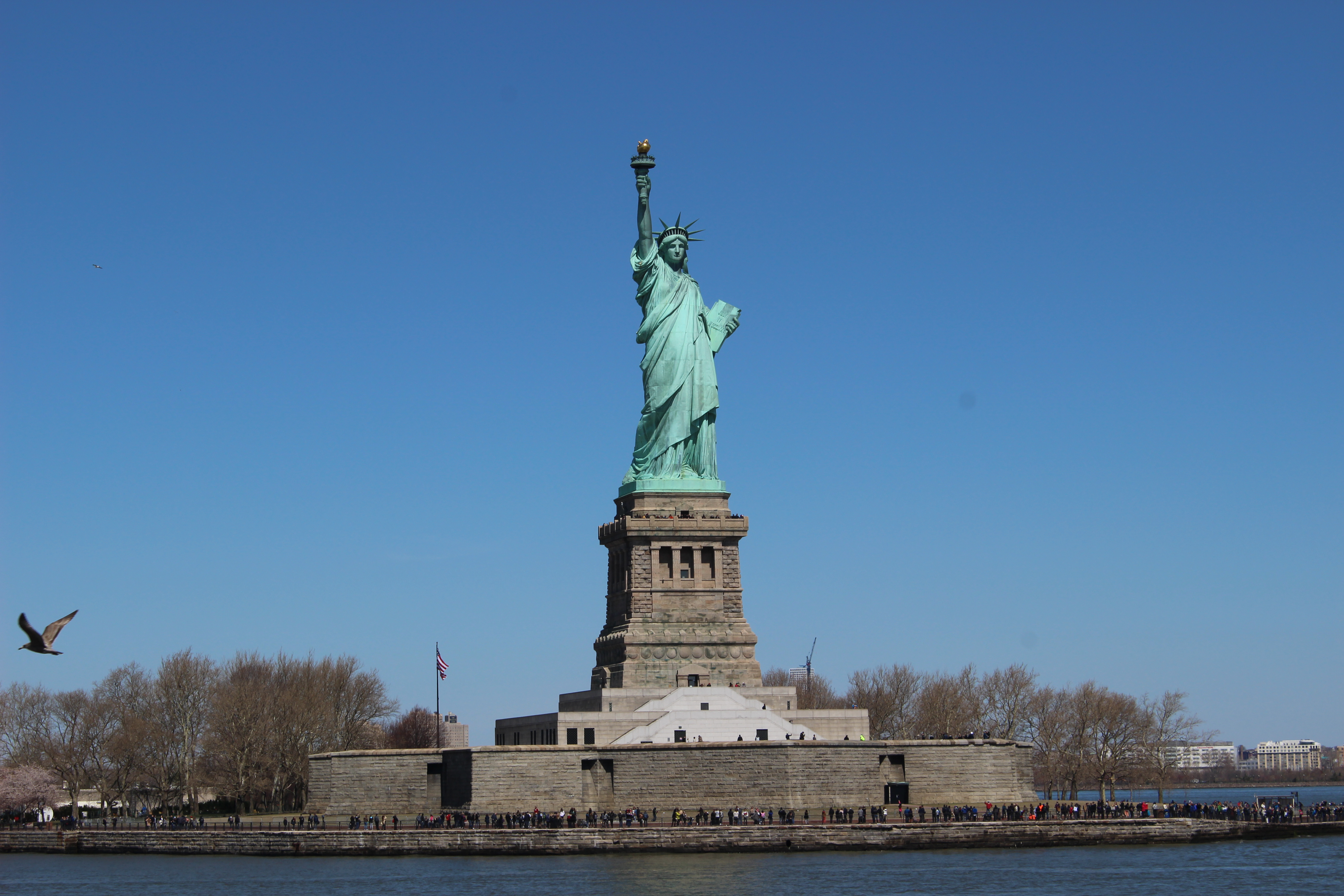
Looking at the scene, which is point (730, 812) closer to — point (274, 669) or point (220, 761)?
point (220, 761)

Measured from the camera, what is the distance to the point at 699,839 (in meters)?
53.5

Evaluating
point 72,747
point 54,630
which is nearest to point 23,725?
point 72,747

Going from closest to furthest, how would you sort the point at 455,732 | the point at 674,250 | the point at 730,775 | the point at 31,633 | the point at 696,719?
the point at 31,633 → the point at 730,775 → the point at 696,719 → the point at 674,250 → the point at 455,732

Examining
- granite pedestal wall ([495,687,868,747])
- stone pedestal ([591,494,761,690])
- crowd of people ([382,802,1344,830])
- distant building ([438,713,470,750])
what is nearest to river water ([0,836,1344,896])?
crowd of people ([382,802,1344,830])

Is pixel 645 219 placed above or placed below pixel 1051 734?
above

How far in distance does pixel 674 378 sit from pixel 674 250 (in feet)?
17.0

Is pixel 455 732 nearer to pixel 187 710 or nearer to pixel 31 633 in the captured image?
pixel 187 710

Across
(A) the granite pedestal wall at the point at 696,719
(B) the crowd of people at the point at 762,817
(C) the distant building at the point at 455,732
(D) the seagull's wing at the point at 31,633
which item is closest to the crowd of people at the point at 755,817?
(B) the crowd of people at the point at 762,817

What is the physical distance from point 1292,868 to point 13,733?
2240 inches

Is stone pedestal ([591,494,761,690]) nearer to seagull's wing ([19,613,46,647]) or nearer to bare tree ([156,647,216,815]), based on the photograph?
bare tree ([156,647,216,815])

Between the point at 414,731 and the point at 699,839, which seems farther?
the point at 414,731

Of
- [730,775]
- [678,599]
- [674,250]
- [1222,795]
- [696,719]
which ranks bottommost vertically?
[1222,795]

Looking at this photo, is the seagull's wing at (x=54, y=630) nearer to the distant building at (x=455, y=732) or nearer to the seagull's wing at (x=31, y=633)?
the seagull's wing at (x=31, y=633)

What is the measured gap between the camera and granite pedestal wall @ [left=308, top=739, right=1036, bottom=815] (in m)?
56.8
